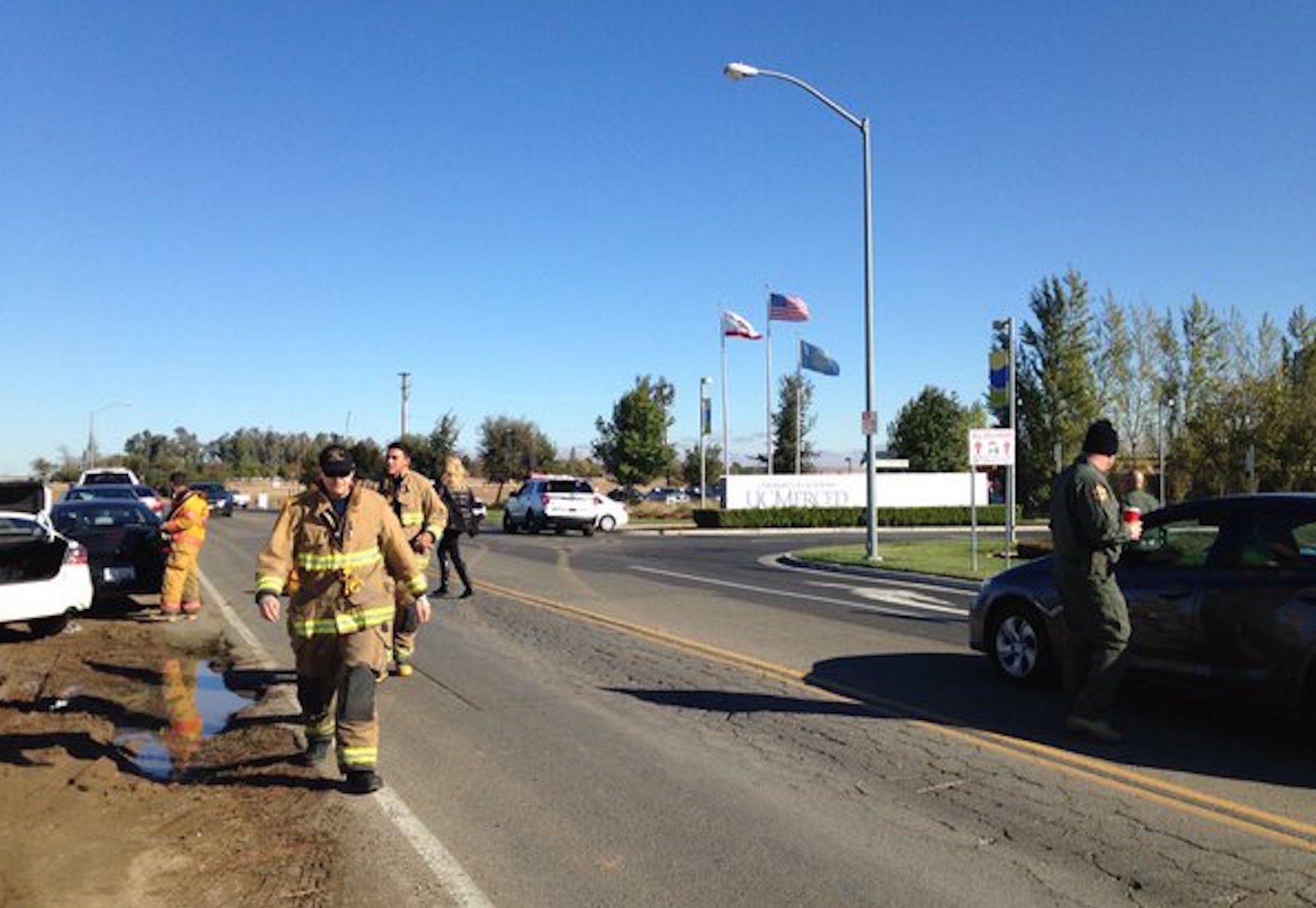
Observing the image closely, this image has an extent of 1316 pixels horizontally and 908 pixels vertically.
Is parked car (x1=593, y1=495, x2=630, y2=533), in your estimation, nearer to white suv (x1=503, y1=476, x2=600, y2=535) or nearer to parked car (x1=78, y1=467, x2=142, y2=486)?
white suv (x1=503, y1=476, x2=600, y2=535)

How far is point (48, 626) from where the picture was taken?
1101 cm

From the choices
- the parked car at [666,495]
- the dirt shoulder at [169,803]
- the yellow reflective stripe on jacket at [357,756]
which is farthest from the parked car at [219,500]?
the yellow reflective stripe on jacket at [357,756]

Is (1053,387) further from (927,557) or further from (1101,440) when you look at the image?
(1101,440)

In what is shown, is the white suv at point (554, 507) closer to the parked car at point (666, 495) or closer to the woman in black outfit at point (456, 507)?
the woman in black outfit at point (456, 507)

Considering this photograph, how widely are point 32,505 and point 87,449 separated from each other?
79.2m

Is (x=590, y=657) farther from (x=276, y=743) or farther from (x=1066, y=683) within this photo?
(x=1066, y=683)

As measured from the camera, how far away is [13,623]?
38.7 ft

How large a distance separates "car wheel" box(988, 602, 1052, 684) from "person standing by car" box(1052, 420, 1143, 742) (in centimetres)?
135

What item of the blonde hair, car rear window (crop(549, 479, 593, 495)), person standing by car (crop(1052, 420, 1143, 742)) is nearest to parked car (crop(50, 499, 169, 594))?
the blonde hair

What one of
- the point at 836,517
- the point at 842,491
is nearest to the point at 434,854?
the point at 836,517

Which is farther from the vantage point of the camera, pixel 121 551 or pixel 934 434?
pixel 934 434

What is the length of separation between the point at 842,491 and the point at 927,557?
77.5 feet

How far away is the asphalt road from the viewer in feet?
14.6

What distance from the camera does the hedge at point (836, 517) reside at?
128 ft
